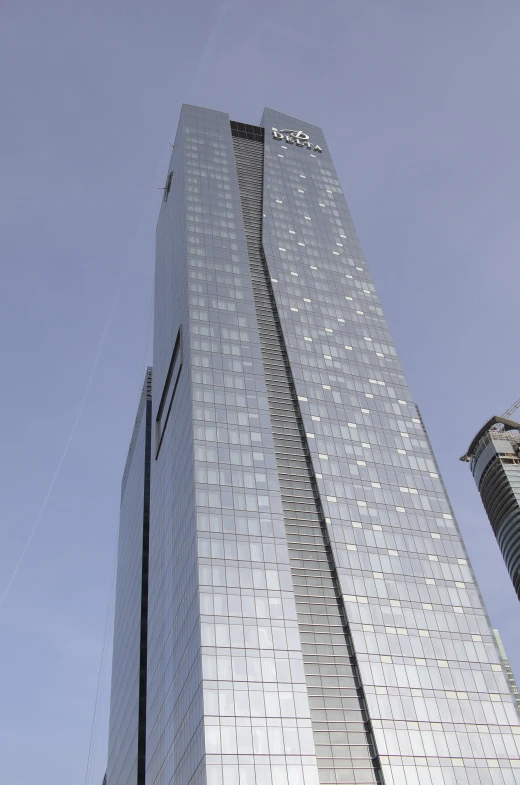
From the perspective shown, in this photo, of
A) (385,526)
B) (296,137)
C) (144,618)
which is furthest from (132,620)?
(296,137)

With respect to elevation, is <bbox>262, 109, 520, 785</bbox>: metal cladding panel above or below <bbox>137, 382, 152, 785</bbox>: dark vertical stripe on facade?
above

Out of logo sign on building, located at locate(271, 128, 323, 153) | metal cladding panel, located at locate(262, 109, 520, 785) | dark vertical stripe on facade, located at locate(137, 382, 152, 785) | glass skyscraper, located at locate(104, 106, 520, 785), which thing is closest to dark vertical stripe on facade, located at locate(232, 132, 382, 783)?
glass skyscraper, located at locate(104, 106, 520, 785)

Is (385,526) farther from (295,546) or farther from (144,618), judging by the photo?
(144,618)

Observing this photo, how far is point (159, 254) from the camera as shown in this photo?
17062 centimetres

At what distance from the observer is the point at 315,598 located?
91375mm

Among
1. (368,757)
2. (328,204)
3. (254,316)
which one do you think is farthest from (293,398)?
(328,204)

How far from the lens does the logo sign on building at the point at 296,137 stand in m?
173

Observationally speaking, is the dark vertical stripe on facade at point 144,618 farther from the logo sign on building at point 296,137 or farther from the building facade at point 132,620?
the logo sign on building at point 296,137

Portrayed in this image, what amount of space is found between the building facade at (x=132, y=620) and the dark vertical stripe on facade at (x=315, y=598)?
39.3m

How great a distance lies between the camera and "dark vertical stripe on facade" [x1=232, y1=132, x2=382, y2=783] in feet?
260

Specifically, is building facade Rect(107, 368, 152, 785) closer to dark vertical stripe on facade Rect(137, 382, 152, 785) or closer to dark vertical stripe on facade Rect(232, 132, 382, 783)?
dark vertical stripe on facade Rect(137, 382, 152, 785)

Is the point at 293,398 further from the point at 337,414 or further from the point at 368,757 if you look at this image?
the point at 368,757

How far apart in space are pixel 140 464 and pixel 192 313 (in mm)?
47660

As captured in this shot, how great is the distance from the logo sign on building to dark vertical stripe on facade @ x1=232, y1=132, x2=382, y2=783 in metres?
57.1
